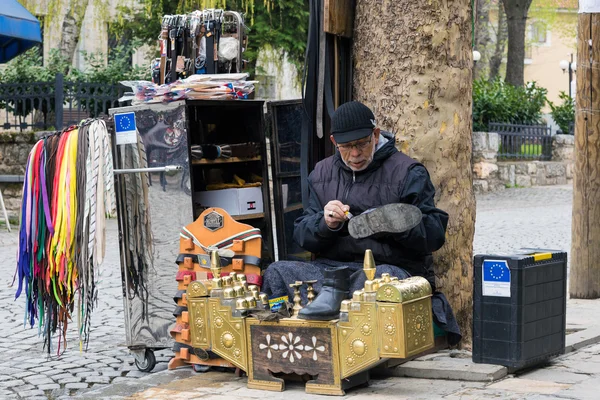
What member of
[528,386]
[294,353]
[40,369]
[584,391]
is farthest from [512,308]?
[40,369]

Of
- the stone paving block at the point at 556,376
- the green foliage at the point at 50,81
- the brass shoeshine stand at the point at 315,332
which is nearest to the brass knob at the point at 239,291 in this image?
the brass shoeshine stand at the point at 315,332

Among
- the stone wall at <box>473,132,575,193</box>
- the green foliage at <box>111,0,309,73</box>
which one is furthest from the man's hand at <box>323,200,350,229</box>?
the stone wall at <box>473,132,575,193</box>

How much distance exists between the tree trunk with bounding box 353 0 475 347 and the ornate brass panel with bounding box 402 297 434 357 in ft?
3.30

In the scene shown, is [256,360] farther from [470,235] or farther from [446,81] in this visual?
[446,81]

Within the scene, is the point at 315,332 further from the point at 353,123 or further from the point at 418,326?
the point at 353,123

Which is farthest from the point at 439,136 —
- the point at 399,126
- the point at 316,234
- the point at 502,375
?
the point at 502,375

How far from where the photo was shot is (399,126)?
579 centimetres

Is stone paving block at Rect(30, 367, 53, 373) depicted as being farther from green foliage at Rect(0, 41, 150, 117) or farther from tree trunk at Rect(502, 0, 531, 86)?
tree trunk at Rect(502, 0, 531, 86)

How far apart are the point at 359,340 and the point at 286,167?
2170mm

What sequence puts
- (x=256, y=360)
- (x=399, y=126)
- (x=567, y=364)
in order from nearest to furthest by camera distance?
(x=256, y=360) < (x=567, y=364) < (x=399, y=126)

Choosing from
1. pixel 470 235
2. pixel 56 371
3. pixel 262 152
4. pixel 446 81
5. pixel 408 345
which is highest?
pixel 446 81

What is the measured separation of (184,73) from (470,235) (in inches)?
81.1

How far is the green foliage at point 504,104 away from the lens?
2391 centimetres

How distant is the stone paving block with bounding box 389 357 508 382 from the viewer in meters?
Result: 4.98
